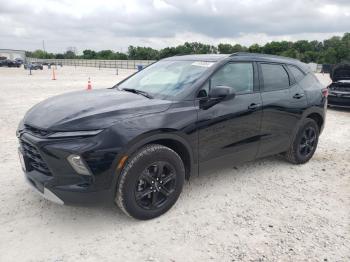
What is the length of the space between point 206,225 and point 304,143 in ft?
8.90

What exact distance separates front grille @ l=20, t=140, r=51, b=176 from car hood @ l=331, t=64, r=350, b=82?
391 inches

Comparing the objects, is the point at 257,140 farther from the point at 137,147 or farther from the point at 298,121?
the point at 137,147

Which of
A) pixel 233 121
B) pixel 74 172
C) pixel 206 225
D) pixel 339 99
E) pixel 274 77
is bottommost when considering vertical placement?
pixel 206 225

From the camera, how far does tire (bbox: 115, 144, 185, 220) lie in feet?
10.5

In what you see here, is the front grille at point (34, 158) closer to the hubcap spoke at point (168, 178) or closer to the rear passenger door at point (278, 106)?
the hubcap spoke at point (168, 178)

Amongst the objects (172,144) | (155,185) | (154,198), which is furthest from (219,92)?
(154,198)

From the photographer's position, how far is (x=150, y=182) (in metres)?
3.38

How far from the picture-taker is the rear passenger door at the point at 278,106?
453cm

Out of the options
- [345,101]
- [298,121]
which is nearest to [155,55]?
[345,101]

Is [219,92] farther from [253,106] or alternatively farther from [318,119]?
[318,119]

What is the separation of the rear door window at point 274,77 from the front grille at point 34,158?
119 inches

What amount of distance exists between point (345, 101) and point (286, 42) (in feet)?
246

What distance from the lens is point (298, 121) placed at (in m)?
5.03

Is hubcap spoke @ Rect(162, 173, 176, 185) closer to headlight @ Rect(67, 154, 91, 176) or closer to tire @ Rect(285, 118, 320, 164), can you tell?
headlight @ Rect(67, 154, 91, 176)
